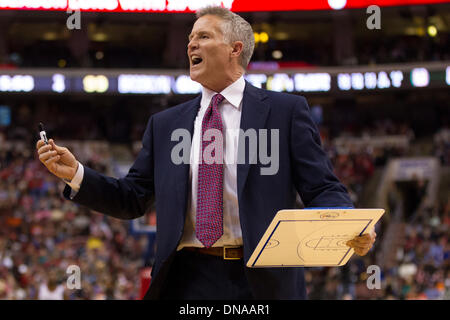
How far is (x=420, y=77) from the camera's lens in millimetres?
19547

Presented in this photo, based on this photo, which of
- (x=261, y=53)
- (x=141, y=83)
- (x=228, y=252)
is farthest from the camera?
(x=261, y=53)

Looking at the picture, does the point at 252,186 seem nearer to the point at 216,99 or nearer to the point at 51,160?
the point at 216,99

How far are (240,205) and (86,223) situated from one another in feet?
43.4

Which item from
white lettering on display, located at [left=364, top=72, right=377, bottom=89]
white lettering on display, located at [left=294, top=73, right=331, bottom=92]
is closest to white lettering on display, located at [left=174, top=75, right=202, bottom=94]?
white lettering on display, located at [left=294, top=73, right=331, bottom=92]

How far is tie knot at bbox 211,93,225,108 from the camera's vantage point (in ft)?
9.10

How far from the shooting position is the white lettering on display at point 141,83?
19.7m

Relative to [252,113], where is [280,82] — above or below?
above

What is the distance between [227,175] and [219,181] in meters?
0.05

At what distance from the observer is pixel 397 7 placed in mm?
20453

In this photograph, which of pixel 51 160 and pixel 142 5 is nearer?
pixel 51 160

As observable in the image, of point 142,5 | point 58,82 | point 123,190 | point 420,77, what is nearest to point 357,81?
point 420,77

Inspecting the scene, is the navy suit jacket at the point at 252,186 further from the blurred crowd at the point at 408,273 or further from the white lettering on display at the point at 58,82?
the white lettering on display at the point at 58,82

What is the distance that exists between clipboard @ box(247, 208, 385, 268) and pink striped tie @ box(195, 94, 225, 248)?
0.69 feet

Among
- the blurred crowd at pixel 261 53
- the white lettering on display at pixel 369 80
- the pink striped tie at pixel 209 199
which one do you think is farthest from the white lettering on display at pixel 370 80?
the pink striped tie at pixel 209 199
